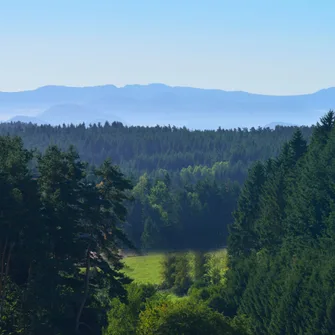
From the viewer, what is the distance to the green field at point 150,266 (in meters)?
78.2

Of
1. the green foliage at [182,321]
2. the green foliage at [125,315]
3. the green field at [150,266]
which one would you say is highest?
the green foliage at [182,321]

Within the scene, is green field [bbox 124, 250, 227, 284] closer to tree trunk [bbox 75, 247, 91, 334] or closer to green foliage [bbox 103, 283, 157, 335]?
green foliage [bbox 103, 283, 157, 335]

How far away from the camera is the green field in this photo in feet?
257

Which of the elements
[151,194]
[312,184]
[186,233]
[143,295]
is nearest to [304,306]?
[143,295]

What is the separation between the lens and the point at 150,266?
3713 inches

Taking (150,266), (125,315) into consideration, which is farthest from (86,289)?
(150,266)

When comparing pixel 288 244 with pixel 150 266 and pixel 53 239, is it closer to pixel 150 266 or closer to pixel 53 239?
pixel 53 239

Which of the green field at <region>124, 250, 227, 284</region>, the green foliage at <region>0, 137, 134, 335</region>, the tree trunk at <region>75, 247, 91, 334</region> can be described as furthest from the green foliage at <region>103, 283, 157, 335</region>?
the green field at <region>124, 250, 227, 284</region>

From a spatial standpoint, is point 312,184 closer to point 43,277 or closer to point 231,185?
point 43,277

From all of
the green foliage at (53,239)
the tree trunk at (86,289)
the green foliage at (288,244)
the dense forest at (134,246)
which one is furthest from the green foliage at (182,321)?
the green foliage at (288,244)

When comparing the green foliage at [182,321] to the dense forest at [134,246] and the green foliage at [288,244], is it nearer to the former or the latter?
the dense forest at [134,246]

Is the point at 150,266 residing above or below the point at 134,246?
below

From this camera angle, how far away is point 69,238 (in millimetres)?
35000

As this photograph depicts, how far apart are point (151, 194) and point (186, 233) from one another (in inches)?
483
